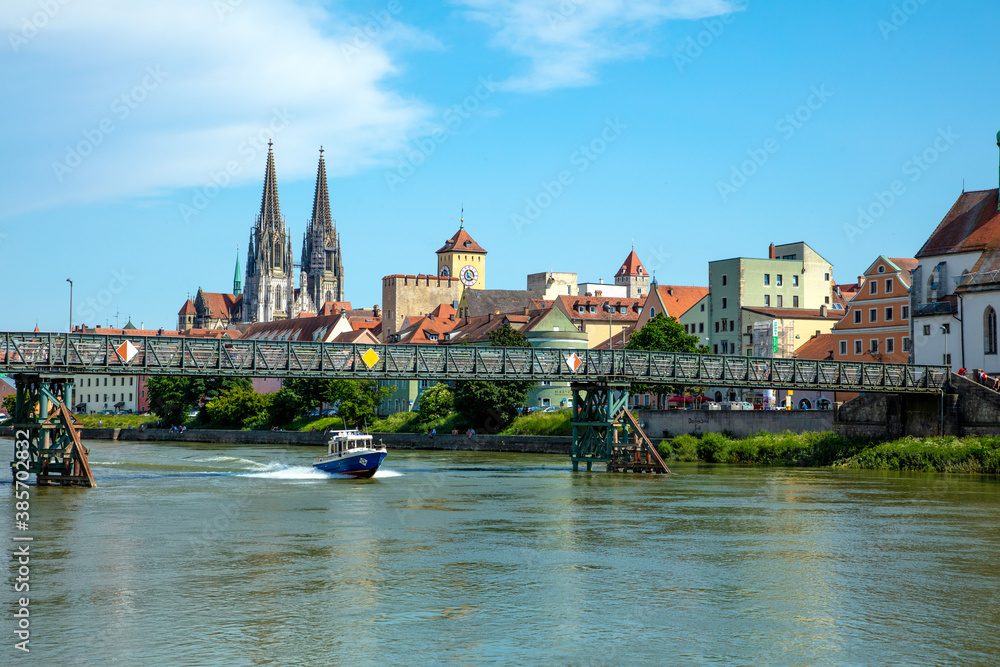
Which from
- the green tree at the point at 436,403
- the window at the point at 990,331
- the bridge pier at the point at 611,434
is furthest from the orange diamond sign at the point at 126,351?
the green tree at the point at 436,403

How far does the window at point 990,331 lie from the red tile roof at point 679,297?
56.2 metres

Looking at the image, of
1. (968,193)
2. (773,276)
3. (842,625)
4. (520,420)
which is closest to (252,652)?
(842,625)

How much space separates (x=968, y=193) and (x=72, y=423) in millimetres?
59310

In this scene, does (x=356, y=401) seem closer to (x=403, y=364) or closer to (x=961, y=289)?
(x=403, y=364)

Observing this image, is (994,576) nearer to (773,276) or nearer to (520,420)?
(520,420)

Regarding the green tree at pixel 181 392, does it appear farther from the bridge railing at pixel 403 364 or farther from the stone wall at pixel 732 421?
the bridge railing at pixel 403 364

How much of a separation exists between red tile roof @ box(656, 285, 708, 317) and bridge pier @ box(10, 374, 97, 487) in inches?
3404

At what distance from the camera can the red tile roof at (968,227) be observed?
76875 mm

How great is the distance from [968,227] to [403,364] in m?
→ 39.8

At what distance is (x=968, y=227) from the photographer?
3108 inches

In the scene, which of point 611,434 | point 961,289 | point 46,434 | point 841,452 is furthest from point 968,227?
point 46,434

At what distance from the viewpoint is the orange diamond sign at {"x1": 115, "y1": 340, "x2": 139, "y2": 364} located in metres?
54.7

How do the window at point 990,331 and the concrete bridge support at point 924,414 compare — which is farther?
the window at point 990,331

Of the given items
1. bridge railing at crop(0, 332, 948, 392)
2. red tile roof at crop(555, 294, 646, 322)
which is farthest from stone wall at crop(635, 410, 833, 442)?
red tile roof at crop(555, 294, 646, 322)
